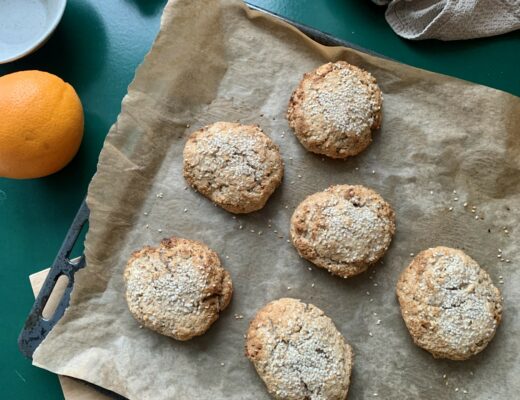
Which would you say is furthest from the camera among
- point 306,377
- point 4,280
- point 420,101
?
point 4,280

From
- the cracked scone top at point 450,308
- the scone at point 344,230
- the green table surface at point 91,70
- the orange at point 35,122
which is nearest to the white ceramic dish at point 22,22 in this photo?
the green table surface at point 91,70

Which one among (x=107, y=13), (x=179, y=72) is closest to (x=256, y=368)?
(x=179, y=72)

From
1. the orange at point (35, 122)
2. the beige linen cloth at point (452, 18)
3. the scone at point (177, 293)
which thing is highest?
the beige linen cloth at point (452, 18)

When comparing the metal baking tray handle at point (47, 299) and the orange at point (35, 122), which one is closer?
the orange at point (35, 122)

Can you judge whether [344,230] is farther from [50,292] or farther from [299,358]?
[50,292]

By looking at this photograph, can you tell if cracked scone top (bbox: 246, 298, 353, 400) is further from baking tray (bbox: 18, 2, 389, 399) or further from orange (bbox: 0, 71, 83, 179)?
orange (bbox: 0, 71, 83, 179)

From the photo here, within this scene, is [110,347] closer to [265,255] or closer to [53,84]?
[265,255]

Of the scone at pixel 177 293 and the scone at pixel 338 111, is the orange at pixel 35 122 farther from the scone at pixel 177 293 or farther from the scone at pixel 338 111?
the scone at pixel 338 111

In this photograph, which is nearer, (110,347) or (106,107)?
(110,347)
